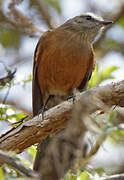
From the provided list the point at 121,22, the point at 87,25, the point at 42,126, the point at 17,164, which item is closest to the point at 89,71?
the point at 87,25

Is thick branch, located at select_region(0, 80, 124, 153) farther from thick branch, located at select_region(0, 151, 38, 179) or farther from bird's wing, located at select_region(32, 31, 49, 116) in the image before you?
bird's wing, located at select_region(32, 31, 49, 116)

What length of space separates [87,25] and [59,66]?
124cm

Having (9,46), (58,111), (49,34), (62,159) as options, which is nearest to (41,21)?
(9,46)

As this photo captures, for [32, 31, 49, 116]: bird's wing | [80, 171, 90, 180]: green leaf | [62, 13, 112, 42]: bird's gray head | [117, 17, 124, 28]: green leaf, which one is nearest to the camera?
[80, 171, 90, 180]: green leaf

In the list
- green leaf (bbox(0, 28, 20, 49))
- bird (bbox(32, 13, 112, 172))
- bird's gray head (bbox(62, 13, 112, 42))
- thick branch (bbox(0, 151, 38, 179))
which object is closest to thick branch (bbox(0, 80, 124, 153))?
thick branch (bbox(0, 151, 38, 179))

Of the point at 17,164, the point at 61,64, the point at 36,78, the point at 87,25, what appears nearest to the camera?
the point at 17,164

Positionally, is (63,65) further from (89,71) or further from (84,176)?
(84,176)

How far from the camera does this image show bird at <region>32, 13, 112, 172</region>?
5.58 meters

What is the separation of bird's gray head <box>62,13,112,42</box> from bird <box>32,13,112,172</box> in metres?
0.27

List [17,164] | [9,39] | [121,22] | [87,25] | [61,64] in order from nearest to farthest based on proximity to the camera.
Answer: [17,164] → [61,64] → [87,25] → [121,22] → [9,39]

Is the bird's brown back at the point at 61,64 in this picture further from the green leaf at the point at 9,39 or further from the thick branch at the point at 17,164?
the thick branch at the point at 17,164

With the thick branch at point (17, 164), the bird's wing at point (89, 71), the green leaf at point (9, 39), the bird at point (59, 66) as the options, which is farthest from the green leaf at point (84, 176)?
the green leaf at point (9, 39)

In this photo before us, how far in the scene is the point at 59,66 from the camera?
5590 mm

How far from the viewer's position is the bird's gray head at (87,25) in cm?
627
